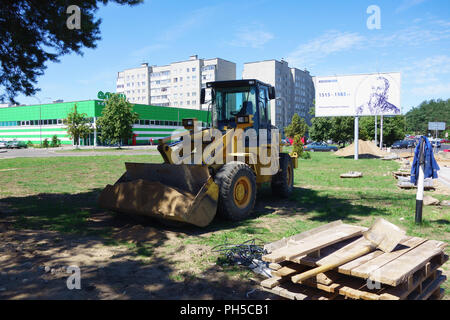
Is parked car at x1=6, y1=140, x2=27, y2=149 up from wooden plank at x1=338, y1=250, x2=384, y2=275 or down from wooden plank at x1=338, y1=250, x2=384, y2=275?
up

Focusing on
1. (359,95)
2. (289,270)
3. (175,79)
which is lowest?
(289,270)

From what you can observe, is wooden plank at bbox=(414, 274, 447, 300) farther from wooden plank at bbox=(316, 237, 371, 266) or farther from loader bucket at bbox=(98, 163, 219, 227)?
loader bucket at bbox=(98, 163, 219, 227)

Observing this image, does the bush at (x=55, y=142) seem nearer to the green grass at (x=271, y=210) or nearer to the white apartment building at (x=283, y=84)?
the green grass at (x=271, y=210)

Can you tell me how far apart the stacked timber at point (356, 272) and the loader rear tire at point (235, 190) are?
2905mm

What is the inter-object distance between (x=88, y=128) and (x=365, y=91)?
33490 mm

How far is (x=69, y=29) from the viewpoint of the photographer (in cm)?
741

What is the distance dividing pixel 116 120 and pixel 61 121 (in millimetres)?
21023

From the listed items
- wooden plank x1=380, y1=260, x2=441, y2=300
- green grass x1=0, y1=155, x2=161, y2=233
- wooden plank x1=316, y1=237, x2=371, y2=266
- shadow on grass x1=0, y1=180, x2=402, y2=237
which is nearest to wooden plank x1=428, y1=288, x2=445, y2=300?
wooden plank x1=380, y1=260, x2=441, y2=300

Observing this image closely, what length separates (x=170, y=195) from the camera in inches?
246

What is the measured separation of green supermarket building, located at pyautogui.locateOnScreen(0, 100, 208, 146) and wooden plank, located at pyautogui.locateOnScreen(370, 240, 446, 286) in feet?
176

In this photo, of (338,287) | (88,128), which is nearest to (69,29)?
(338,287)

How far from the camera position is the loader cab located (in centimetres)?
863

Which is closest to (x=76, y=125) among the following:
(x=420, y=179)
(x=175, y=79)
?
(x=420, y=179)

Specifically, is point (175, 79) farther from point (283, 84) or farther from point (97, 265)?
point (97, 265)
